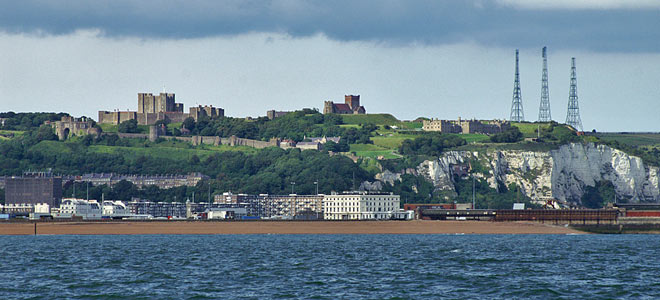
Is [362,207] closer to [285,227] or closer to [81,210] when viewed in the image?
[285,227]

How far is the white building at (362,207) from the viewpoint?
6654 inches

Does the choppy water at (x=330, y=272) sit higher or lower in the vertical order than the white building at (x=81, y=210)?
lower

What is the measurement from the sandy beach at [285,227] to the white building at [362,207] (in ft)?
64.4

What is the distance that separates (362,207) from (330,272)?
9882 centimetres

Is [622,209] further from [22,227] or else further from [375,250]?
[22,227]

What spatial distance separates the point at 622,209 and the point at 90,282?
10214cm

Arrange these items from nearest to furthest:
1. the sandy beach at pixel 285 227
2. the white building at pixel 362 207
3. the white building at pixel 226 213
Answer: the sandy beach at pixel 285 227 < the white building at pixel 226 213 < the white building at pixel 362 207

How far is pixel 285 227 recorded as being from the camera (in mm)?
145000

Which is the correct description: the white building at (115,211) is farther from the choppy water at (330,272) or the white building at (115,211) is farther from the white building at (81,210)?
the choppy water at (330,272)

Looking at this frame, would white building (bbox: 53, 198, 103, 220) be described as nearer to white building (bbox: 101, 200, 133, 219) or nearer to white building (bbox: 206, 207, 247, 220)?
white building (bbox: 101, 200, 133, 219)

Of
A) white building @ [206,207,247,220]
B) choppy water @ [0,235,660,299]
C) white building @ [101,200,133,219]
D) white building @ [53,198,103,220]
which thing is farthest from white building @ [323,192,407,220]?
choppy water @ [0,235,660,299]

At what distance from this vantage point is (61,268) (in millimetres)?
75875

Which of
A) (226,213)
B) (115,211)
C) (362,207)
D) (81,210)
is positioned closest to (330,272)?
(226,213)

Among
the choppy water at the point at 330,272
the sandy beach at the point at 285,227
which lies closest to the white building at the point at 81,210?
the sandy beach at the point at 285,227
